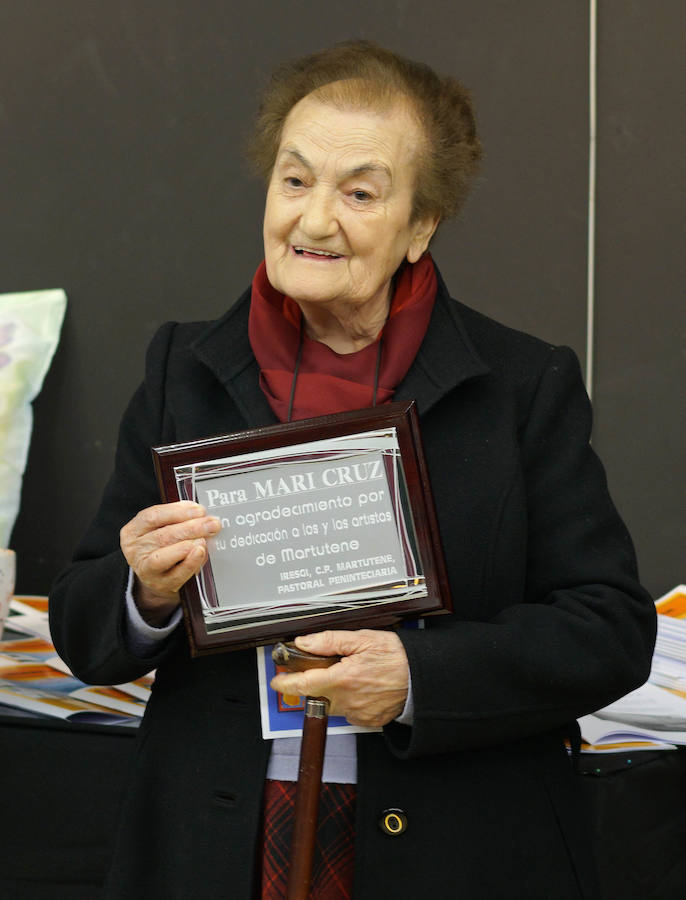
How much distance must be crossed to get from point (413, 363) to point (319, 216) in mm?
216

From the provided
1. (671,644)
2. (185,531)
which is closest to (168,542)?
(185,531)

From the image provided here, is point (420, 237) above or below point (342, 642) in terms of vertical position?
above

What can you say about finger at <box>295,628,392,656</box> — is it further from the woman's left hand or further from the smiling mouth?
the smiling mouth

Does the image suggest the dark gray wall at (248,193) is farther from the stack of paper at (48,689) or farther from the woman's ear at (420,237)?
the woman's ear at (420,237)

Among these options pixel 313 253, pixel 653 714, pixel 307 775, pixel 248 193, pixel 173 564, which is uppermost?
pixel 248 193

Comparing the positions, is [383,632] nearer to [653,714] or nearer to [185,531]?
[185,531]

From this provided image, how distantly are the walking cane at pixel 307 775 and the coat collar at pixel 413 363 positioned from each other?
0.32 metres

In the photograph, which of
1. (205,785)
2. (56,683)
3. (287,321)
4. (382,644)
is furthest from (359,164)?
(56,683)

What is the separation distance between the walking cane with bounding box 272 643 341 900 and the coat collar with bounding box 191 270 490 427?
317 millimetres

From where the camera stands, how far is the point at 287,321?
1433 millimetres

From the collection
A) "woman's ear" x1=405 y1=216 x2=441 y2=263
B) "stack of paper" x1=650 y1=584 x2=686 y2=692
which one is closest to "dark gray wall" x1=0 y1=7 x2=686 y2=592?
"stack of paper" x1=650 y1=584 x2=686 y2=692

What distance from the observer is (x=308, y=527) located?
1167 millimetres

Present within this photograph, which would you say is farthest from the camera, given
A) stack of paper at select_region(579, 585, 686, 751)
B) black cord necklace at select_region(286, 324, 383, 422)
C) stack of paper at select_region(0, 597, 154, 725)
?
stack of paper at select_region(0, 597, 154, 725)

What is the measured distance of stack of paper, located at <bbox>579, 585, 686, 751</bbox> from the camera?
5.72 ft
